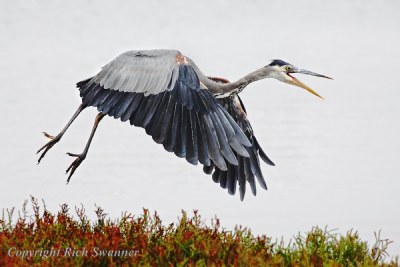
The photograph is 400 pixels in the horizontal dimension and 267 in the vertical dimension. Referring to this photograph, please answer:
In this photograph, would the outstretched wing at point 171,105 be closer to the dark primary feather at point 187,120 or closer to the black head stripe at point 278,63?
the dark primary feather at point 187,120

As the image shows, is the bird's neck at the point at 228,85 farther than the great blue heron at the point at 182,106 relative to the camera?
Yes

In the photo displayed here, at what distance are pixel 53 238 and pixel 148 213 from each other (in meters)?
0.81

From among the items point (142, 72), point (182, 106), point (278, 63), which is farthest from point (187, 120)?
point (278, 63)

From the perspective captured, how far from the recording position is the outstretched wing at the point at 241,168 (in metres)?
8.36

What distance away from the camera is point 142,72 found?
771cm

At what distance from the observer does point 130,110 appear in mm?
7160

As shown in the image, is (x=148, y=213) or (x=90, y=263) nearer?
(x=90, y=263)

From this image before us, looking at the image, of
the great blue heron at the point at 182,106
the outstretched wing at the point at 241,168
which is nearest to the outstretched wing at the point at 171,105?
the great blue heron at the point at 182,106

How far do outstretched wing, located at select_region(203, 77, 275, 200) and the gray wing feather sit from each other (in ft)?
3.58

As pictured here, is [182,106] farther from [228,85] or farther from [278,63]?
[278,63]

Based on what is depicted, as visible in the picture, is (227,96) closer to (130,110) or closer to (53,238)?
(130,110)

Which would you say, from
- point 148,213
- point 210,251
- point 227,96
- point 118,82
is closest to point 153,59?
point 118,82

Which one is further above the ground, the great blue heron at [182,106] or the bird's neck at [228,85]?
the bird's neck at [228,85]

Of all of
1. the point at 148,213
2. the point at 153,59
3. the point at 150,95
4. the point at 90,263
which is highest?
the point at 153,59
